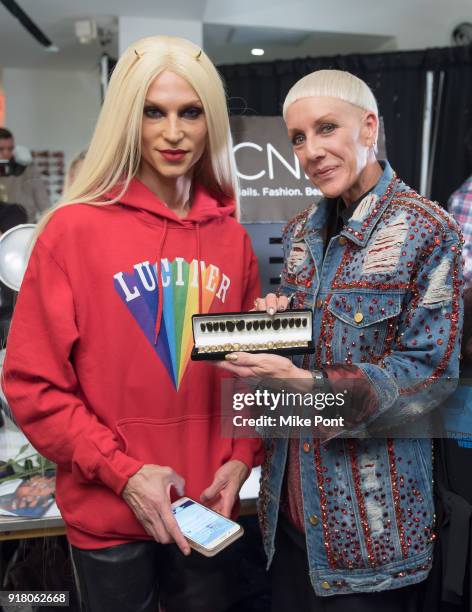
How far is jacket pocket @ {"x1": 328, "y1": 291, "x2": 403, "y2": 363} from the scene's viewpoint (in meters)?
0.83

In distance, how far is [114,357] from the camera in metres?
0.88

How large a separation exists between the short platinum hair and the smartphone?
647mm

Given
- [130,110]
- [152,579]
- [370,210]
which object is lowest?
[152,579]

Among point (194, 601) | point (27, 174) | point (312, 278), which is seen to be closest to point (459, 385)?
point (312, 278)

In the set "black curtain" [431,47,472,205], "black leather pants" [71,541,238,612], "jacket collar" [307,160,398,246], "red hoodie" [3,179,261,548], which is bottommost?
"black leather pants" [71,541,238,612]

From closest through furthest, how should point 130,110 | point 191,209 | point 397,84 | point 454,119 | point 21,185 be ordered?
point 130,110
point 191,209
point 21,185
point 397,84
point 454,119

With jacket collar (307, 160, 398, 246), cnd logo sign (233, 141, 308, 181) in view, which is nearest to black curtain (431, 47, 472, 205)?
cnd logo sign (233, 141, 308, 181)

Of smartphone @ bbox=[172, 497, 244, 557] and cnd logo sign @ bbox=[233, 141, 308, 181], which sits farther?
cnd logo sign @ bbox=[233, 141, 308, 181]

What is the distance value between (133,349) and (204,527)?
0.94 feet

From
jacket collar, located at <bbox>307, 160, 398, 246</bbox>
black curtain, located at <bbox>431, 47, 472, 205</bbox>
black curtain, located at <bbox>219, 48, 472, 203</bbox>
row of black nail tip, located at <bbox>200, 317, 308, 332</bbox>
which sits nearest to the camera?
row of black nail tip, located at <bbox>200, 317, 308, 332</bbox>

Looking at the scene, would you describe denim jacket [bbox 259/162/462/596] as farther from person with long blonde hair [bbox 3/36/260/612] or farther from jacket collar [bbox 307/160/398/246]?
person with long blonde hair [bbox 3/36/260/612]

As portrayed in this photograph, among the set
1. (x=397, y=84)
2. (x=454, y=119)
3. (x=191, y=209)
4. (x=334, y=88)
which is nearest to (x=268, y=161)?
(x=191, y=209)

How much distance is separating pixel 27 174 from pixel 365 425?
7.27ft

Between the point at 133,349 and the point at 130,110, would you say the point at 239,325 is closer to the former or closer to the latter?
the point at 133,349
